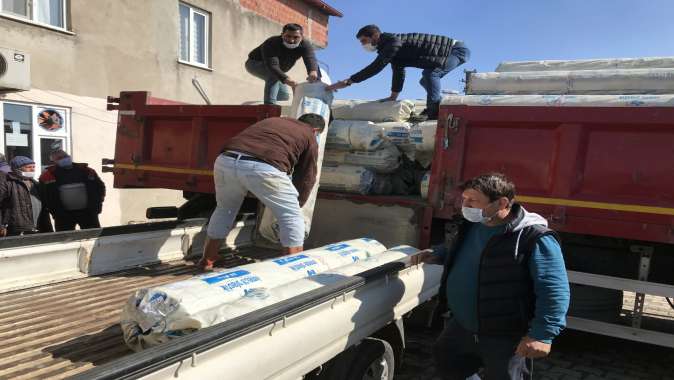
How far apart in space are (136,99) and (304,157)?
2.60 meters

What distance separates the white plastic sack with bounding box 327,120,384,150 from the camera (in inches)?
186

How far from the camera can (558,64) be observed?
5.11 meters

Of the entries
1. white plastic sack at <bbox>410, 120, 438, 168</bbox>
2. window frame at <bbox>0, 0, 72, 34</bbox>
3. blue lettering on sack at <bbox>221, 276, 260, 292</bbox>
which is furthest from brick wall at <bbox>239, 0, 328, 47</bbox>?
blue lettering on sack at <bbox>221, 276, 260, 292</bbox>

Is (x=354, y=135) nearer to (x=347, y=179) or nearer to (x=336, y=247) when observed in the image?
(x=347, y=179)

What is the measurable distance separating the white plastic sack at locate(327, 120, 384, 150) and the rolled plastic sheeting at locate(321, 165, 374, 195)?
225mm

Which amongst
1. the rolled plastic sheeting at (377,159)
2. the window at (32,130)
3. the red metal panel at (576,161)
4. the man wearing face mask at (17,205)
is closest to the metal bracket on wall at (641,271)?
the red metal panel at (576,161)

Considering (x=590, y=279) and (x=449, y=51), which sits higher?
(x=449, y=51)

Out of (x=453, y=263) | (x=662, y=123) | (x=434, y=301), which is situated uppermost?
(x=662, y=123)

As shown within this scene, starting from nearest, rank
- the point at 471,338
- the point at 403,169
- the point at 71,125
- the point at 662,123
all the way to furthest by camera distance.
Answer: the point at 471,338 < the point at 662,123 < the point at 403,169 < the point at 71,125

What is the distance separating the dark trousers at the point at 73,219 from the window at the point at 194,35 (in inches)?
275

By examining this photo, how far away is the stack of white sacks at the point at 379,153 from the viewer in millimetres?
4609

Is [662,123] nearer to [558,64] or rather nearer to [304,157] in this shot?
[558,64]

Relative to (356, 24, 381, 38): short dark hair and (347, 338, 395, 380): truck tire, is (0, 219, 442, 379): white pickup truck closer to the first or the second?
(347, 338, 395, 380): truck tire

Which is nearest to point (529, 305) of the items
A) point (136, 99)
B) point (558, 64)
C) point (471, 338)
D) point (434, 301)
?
Answer: point (471, 338)
